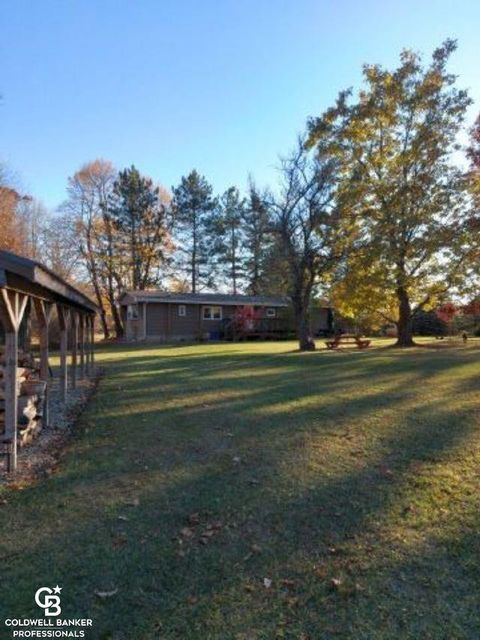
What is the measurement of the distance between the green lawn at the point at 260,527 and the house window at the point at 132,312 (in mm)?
28021

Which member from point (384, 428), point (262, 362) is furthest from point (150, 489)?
point (262, 362)

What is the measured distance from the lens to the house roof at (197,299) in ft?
112

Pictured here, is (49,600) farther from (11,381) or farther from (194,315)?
(194,315)

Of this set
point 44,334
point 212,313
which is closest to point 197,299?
point 212,313

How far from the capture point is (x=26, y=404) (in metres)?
6.84

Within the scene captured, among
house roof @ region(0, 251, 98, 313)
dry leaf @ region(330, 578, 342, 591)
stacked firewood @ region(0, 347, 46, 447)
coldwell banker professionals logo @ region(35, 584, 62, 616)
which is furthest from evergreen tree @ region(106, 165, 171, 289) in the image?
dry leaf @ region(330, 578, 342, 591)

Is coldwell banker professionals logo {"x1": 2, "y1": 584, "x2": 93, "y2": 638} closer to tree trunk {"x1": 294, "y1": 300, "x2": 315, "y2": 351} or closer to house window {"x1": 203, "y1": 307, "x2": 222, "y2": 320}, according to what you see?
tree trunk {"x1": 294, "y1": 300, "x2": 315, "y2": 351}

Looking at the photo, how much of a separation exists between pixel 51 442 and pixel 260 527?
164 inches

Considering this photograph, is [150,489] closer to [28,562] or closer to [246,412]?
[28,562]

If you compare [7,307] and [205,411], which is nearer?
[7,307]

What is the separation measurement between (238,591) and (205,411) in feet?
18.0

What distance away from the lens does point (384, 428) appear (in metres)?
7.02

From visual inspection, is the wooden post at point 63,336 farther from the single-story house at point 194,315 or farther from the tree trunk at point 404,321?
the single-story house at point 194,315

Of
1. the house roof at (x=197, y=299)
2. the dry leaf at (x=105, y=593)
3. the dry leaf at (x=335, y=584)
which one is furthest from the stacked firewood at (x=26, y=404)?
the house roof at (x=197, y=299)
